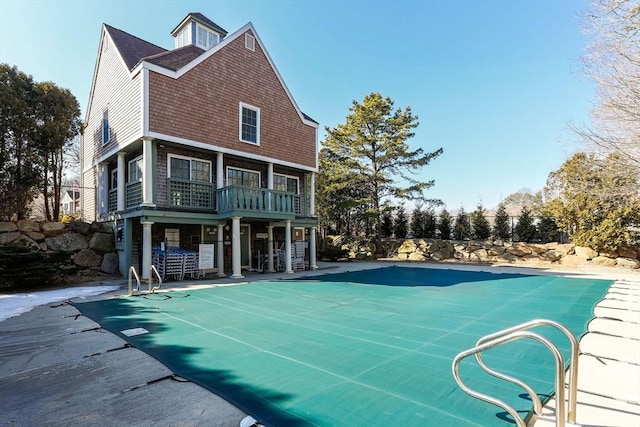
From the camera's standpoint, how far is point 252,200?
11.9m

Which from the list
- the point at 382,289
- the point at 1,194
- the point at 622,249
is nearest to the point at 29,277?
the point at 1,194

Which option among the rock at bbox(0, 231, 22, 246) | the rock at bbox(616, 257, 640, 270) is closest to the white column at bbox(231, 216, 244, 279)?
the rock at bbox(0, 231, 22, 246)

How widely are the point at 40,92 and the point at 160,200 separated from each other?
7.29 metres

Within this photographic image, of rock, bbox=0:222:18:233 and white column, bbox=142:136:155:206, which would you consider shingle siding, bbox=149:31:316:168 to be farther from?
Answer: rock, bbox=0:222:18:233

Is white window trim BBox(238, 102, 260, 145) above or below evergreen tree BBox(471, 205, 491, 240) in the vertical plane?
above

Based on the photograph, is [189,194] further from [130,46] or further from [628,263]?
[628,263]

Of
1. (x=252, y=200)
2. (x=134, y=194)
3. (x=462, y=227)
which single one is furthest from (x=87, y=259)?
(x=462, y=227)

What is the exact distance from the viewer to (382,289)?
8.88 metres

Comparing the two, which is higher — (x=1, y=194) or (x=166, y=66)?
(x=166, y=66)

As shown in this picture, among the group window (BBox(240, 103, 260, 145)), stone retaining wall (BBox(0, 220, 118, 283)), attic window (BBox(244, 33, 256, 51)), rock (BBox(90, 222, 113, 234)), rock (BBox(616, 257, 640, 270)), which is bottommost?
rock (BBox(616, 257, 640, 270))

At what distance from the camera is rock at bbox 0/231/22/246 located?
1036 centimetres

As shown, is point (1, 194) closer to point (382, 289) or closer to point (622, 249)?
point (382, 289)

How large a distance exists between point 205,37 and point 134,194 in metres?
8.53

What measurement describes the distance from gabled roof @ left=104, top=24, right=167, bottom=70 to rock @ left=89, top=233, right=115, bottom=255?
20.1 feet
